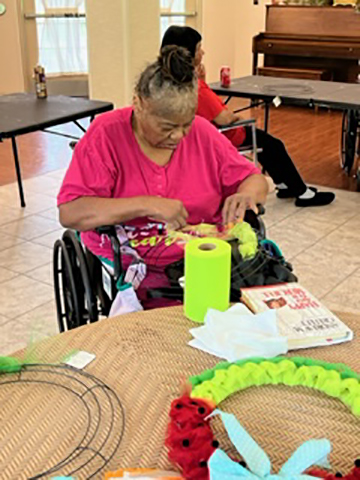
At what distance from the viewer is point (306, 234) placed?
3438 mm

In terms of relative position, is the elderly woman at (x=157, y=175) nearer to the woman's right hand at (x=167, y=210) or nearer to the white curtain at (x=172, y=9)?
the woman's right hand at (x=167, y=210)

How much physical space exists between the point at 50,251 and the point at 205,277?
219cm

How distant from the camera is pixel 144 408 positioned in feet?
3.10

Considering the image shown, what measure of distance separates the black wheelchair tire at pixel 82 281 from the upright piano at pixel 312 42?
605 cm

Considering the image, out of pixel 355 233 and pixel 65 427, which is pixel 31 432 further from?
pixel 355 233

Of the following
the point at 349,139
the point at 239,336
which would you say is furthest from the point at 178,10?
the point at 239,336

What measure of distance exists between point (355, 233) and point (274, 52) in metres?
4.62

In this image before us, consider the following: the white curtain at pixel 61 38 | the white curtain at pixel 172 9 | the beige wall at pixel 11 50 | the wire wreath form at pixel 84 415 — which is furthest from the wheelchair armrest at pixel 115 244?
the white curtain at pixel 172 9

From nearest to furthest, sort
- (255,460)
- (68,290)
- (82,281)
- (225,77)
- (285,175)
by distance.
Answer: (255,460)
(82,281)
(68,290)
(285,175)
(225,77)

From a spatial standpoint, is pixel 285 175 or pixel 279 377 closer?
pixel 279 377

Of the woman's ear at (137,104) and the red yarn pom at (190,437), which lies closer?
the red yarn pom at (190,437)

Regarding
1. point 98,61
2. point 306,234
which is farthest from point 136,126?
point 98,61

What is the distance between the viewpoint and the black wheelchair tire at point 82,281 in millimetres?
1693

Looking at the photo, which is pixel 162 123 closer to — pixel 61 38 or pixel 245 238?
pixel 245 238
